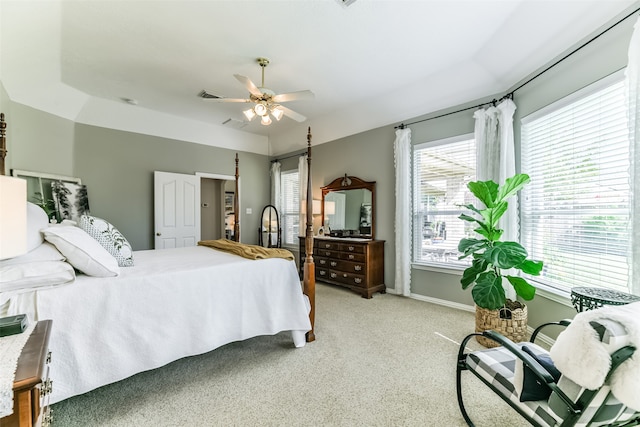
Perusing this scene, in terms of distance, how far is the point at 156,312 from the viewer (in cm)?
183

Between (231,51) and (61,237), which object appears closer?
(61,237)

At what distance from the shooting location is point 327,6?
2338 mm

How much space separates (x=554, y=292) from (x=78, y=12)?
4960mm

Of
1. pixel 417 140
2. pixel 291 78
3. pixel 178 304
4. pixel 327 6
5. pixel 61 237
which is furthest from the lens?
pixel 417 140

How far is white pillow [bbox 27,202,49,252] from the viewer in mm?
1620

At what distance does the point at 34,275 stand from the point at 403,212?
3761 millimetres

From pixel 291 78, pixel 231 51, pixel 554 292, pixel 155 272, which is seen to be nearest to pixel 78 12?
pixel 231 51

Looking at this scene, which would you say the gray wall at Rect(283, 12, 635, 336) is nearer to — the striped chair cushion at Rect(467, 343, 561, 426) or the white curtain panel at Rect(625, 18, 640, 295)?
the white curtain panel at Rect(625, 18, 640, 295)

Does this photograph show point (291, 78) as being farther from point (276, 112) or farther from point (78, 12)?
point (78, 12)

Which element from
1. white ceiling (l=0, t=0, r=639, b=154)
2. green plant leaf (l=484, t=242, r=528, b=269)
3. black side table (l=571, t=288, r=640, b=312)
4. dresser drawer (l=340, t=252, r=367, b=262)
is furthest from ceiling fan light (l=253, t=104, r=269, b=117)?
black side table (l=571, t=288, r=640, b=312)

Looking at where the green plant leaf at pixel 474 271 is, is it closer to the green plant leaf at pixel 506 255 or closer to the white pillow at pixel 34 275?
the green plant leaf at pixel 506 255

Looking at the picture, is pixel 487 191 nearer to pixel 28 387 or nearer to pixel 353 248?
pixel 353 248

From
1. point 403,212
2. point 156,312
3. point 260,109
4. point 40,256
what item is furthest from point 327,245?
point 40,256

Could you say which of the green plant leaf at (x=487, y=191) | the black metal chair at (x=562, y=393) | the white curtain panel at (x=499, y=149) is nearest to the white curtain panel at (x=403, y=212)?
the white curtain panel at (x=499, y=149)
